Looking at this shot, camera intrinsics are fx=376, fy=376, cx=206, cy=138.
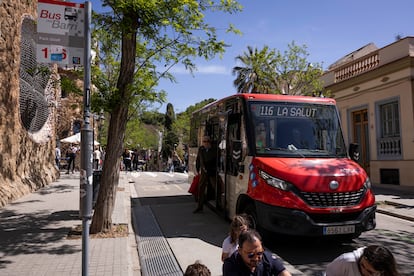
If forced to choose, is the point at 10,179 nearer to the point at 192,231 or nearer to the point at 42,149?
the point at 42,149

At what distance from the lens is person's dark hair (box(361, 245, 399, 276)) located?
2.58 meters

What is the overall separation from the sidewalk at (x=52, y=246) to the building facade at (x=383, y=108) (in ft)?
38.7

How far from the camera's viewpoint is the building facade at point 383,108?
15383 mm

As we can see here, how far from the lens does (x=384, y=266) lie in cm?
259

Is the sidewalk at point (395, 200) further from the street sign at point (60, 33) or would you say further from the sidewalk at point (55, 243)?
the street sign at point (60, 33)

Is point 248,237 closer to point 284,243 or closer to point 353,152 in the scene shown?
point 284,243

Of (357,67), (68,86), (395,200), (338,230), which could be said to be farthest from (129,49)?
(357,67)

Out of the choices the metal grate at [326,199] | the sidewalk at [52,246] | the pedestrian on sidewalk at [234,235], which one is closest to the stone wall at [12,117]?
the sidewalk at [52,246]

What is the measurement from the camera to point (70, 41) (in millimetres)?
4312

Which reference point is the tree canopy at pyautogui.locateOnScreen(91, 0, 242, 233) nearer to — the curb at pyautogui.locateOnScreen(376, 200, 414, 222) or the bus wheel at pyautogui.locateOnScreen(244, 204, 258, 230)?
the bus wheel at pyautogui.locateOnScreen(244, 204, 258, 230)

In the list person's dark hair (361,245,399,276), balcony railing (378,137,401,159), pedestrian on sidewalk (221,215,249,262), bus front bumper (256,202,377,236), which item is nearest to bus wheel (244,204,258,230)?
bus front bumper (256,202,377,236)

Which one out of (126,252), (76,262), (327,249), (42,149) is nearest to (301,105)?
(327,249)

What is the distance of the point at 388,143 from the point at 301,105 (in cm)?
1111

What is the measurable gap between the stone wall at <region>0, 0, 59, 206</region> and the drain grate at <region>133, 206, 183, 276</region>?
180 inches
